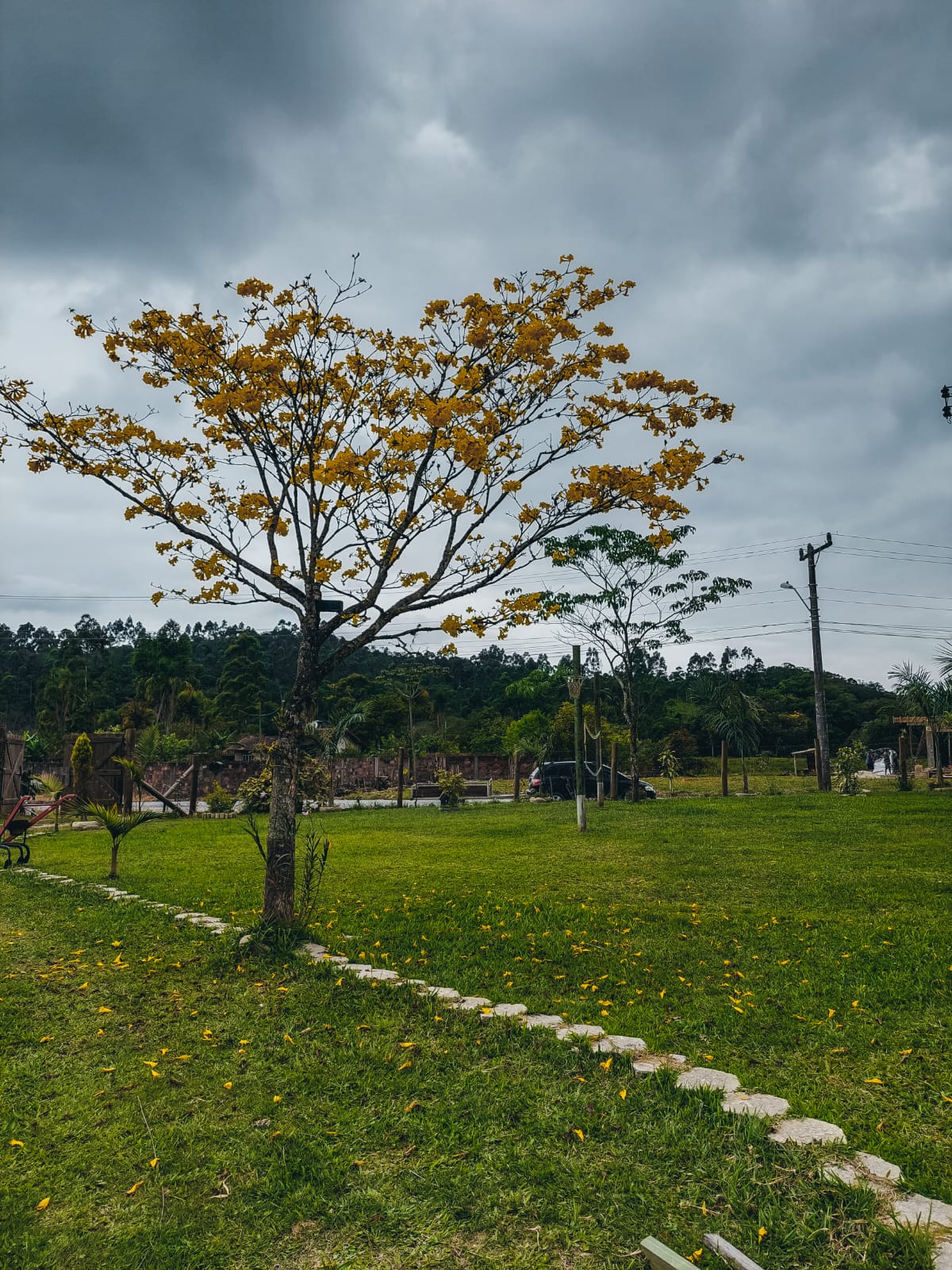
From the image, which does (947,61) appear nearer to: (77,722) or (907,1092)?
(907,1092)

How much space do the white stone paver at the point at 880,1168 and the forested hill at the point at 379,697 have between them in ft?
67.8

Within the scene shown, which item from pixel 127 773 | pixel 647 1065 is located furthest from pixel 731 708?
pixel 647 1065

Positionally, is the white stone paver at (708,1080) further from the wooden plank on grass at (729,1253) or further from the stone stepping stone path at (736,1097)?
the wooden plank on grass at (729,1253)

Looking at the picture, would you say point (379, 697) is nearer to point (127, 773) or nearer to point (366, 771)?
point (366, 771)

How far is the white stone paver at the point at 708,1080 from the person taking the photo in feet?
10.1

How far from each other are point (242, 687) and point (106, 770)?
83.4ft

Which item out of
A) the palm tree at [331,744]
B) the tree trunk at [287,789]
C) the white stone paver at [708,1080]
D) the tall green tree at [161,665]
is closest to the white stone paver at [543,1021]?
the white stone paver at [708,1080]

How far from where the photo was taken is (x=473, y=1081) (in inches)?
129

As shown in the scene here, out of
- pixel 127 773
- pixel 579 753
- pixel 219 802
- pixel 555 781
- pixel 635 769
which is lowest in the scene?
pixel 219 802

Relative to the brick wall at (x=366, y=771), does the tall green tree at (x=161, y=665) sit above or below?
above

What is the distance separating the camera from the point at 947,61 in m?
6.31

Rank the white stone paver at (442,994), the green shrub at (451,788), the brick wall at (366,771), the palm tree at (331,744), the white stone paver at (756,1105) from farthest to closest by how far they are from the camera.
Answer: the brick wall at (366,771) → the palm tree at (331,744) → the green shrub at (451,788) → the white stone paver at (442,994) → the white stone paver at (756,1105)

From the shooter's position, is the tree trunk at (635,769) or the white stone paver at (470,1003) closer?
the white stone paver at (470,1003)

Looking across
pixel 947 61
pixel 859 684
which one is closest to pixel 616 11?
pixel 947 61
